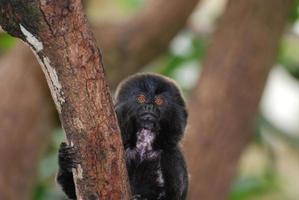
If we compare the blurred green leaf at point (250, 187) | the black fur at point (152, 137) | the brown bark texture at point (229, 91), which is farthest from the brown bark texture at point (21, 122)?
the black fur at point (152, 137)

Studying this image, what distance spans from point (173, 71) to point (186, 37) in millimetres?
825

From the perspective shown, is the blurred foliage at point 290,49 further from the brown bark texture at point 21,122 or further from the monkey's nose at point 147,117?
the monkey's nose at point 147,117

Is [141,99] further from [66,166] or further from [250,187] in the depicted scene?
[250,187]

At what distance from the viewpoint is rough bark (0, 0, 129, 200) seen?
2.90 metres

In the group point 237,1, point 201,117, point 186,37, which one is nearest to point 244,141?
point 201,117

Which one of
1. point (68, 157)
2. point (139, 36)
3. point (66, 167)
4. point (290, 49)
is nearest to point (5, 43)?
point (139, 36)

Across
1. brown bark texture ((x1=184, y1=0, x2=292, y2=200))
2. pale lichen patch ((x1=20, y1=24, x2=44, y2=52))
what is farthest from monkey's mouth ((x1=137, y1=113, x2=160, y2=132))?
brown bark texture ((x1=184, y1=0, x2=292, y2=200))

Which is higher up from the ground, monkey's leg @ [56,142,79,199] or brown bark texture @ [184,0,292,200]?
brown bark texture @ [184,0,292,200]

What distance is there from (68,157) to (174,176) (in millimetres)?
899

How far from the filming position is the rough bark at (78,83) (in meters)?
2.90

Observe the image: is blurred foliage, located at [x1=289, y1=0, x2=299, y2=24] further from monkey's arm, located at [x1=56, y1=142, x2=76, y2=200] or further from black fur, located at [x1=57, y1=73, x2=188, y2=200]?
monkey's arm, located at [x1=56, y1=142, x2=76, y2=200]

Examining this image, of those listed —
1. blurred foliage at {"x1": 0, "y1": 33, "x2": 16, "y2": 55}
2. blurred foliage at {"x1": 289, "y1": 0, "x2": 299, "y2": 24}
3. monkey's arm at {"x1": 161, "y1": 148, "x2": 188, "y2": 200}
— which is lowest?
monkey's arm at {"x1": 161, "y1": 148, "x2": 188, "y2": 200}

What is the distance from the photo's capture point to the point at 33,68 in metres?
6.47

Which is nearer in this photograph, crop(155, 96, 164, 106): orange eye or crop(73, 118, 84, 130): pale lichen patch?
crop(73, 118, 84, 130): pale lichen patch
